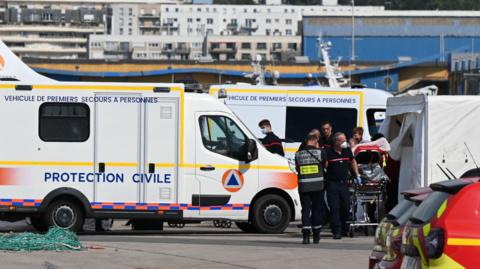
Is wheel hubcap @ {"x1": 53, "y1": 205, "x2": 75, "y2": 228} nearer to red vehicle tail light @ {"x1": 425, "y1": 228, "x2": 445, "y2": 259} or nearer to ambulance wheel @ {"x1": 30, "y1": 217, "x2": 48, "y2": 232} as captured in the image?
ambulance wheel @ {"x1": 30, "y1": 217, "x2": 48, "y2": 232}

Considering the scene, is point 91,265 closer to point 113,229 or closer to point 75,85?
point 75,85

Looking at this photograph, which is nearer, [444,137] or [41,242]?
[41,242]

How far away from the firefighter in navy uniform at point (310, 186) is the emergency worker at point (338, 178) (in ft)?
2.47

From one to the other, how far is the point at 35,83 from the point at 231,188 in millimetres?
3626

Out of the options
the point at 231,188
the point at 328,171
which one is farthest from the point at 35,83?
the point at 328,171

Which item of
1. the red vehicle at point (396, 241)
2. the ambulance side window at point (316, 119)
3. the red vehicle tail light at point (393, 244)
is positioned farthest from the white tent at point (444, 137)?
the red vehicle tail light at point (393, 244)

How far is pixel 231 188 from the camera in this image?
20.5 metres

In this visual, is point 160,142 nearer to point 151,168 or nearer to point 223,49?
point 151,168

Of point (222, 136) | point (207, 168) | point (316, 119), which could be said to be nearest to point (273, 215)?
point (207, 168)

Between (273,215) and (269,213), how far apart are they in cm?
7

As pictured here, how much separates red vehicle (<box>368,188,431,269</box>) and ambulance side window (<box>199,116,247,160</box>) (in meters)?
9.72

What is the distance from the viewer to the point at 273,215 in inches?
810

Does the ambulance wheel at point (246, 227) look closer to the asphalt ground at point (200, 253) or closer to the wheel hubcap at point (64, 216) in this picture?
the asphalt ground at point (200, 253)

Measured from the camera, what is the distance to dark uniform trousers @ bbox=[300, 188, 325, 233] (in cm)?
1816
